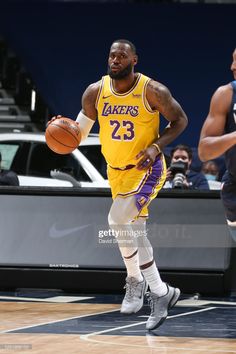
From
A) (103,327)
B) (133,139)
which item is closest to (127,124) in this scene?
(133,139)

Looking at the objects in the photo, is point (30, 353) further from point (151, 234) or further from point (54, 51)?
point (54, 51)

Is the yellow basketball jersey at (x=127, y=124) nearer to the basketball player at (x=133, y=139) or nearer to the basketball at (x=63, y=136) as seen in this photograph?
the basketball player at (x=133, y=139)

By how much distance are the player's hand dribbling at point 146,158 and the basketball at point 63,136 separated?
612mm

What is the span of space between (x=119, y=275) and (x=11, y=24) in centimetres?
1184

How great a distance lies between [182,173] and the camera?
11055mm

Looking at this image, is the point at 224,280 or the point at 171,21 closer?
the point at 224,280

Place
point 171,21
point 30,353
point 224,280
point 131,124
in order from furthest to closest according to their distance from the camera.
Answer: point 171,21 → point 224,280 → point 131,124 → point 30,353

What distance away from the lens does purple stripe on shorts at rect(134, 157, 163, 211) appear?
8.09m

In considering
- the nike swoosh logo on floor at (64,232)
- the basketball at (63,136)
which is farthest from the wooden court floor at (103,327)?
the basketball at (63,136)

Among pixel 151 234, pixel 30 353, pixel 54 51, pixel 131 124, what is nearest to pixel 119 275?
pixel 151 234

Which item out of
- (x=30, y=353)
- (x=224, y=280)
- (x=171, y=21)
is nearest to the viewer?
(x=30, y=353)

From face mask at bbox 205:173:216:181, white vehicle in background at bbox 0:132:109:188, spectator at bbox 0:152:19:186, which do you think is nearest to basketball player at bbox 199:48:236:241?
spectator at bbox 0:152:19:186

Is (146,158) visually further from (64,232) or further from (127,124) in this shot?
(64,232)

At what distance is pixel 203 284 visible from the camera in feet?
32.1
